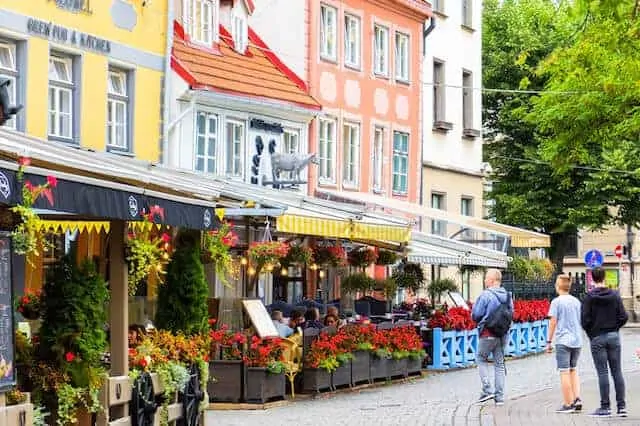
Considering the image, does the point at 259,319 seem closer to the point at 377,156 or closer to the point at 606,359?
the point at 606,359

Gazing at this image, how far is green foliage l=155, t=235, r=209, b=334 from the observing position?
15.1 metres

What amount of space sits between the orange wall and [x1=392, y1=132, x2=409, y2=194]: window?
157mm

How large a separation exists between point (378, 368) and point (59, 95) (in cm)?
644

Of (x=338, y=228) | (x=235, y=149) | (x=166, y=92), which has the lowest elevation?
(x=338, y=228)

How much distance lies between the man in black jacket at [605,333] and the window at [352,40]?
1867 cm

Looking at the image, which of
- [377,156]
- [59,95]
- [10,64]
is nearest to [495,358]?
[10,64]

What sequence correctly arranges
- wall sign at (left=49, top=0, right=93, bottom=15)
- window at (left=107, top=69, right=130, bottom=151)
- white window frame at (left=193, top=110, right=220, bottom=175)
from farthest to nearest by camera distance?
white window frame at (left=193, top=110, right=220, bottom=175) → window at (left=107, top=69, right=130, bottom=151) → wall sign at (left=49, top=0, right=93, bottom=15)

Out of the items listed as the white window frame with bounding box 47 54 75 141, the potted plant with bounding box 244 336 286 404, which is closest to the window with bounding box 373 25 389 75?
the white window frame with bounding box 47 54 75 141

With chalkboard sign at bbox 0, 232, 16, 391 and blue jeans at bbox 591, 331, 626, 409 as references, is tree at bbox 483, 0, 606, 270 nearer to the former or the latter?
blue jeans at bbox 591, 331, 626, 409

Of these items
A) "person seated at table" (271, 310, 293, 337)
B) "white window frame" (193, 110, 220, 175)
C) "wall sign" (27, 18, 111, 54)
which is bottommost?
"person seated at table" (271, 310, 293, 337)

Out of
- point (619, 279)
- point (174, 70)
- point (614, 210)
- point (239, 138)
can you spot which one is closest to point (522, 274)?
point (239, 138)

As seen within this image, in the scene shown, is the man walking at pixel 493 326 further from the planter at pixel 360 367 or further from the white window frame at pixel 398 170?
the white window frame at pixel 398 170

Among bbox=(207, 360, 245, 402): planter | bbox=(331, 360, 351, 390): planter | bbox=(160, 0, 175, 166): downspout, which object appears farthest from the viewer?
bbox=(160, 0, 175, 166): downspout

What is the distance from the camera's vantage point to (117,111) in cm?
2659
